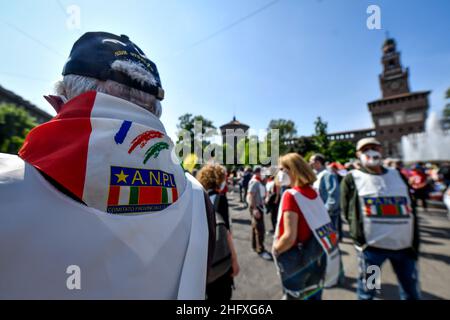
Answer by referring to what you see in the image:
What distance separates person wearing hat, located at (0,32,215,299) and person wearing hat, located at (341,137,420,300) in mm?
2203

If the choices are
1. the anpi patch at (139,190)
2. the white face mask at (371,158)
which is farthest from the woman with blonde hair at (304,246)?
the anpi patch at (139,190)

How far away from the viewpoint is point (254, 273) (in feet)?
11.8

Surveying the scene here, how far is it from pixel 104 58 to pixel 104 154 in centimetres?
47

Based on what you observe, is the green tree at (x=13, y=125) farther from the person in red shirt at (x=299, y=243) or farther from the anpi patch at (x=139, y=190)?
the anpi patch at (x=139, y=190)

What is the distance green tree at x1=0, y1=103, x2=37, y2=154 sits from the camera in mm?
13336

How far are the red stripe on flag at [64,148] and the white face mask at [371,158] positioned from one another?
2.89 metres

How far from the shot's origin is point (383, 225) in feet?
7.22

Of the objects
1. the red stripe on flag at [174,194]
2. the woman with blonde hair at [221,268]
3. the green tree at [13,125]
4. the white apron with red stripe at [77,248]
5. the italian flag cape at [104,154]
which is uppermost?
the green tree at [13,125]

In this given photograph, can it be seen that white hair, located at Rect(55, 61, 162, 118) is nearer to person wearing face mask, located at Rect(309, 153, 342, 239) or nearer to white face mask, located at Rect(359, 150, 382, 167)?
white face mask, located at Rect(359, 150, 382, 167)

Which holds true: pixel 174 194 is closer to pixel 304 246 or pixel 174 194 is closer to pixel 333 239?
pixel 304 246

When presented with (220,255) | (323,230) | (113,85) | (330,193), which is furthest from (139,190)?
(330,193)

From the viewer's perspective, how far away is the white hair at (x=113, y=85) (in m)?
0.79

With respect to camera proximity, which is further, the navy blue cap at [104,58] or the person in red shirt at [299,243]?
the person in red shirt at [299,243]
